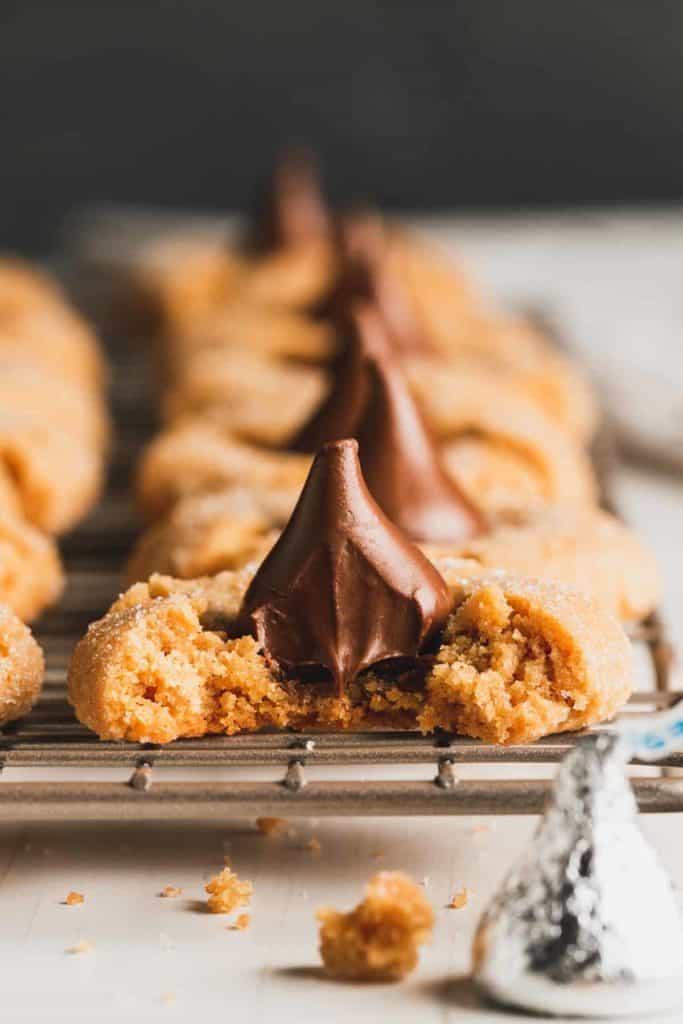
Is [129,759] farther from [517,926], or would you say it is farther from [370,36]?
[370,36]

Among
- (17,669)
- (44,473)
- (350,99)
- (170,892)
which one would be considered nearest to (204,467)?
(44,473)

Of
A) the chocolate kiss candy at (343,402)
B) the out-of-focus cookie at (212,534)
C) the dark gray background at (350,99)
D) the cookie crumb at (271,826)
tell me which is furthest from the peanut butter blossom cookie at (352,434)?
the dark gray background at (350,99)

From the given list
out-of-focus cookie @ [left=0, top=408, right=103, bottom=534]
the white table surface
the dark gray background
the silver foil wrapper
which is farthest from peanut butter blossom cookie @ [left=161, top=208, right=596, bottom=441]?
the dark gray background

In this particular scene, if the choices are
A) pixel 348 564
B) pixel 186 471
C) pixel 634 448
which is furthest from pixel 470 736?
pixel 634 448

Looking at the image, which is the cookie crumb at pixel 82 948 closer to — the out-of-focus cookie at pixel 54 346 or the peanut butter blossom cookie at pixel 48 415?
the peanut butter blossom cookie at pixel 48 415

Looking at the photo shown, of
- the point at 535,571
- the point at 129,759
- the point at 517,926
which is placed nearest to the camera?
the point at 517,926

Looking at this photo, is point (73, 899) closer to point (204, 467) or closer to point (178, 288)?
point (204, 467)

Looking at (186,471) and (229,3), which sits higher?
(229,3)
